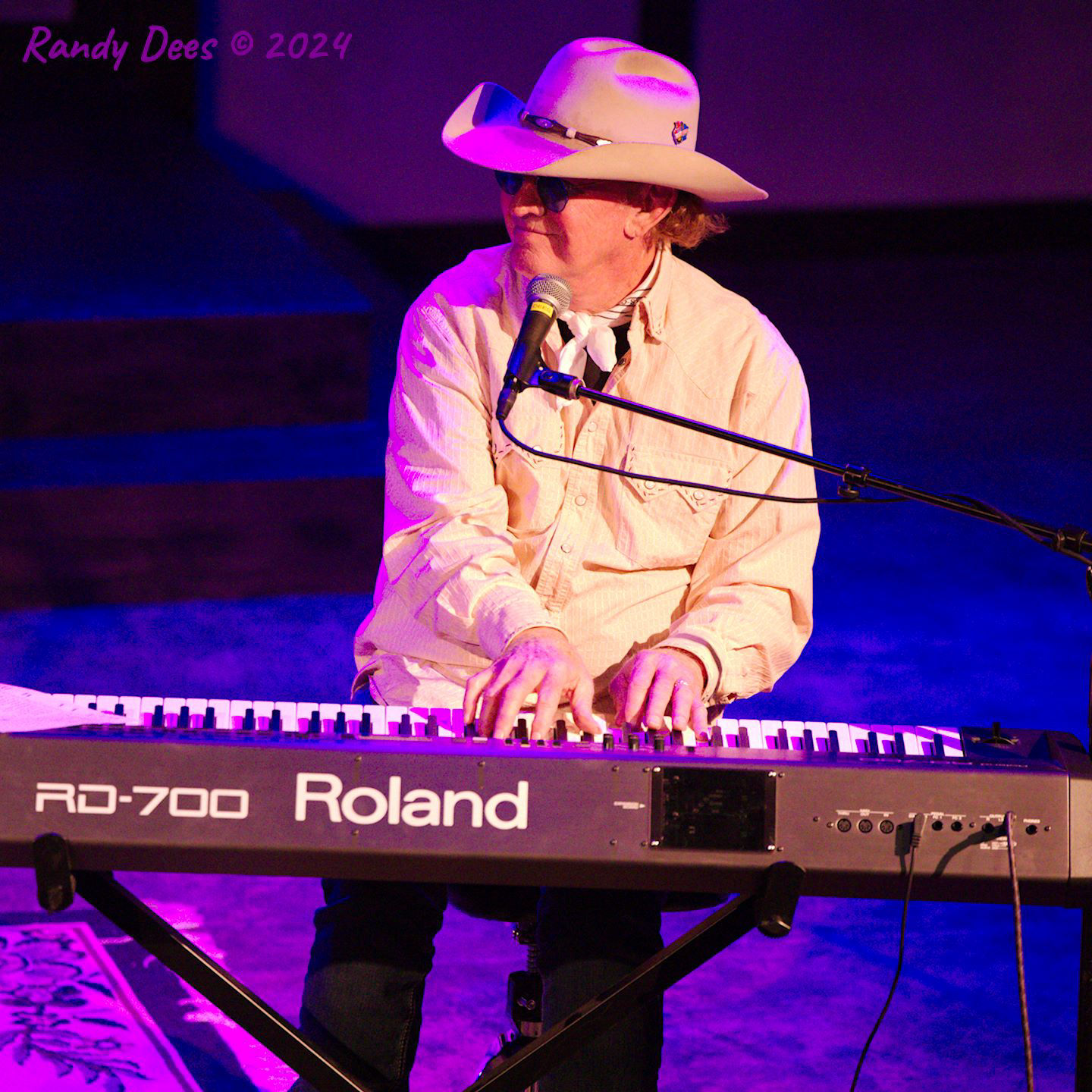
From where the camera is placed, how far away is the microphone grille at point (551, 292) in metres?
A: 1.75

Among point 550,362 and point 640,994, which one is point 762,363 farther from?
point 640,994

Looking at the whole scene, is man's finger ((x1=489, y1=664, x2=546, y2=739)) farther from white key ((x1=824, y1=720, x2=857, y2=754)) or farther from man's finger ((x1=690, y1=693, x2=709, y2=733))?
white key ((x1=824, y1=720, x2=857, y2=754))

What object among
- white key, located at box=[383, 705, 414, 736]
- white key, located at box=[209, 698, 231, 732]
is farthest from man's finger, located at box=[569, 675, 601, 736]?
white key, located at box=[209, 698, 231, 732]

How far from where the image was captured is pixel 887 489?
5.40 feet

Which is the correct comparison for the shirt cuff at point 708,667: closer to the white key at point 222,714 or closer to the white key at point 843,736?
the white key at point 843,736

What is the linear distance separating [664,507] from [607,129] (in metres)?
0.58

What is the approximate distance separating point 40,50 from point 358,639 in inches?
139

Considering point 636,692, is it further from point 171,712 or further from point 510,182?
point 510,182

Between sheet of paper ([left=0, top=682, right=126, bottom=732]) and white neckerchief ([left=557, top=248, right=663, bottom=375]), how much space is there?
1011 mm

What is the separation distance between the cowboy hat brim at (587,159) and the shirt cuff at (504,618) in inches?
24.2

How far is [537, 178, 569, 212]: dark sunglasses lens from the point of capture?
7.28 feet

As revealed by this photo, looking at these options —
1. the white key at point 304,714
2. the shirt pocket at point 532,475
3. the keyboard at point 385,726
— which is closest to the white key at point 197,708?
the keyboard at point 385,726

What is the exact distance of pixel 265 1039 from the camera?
5.17ft

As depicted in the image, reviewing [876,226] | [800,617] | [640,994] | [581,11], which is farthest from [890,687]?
[640,994]
